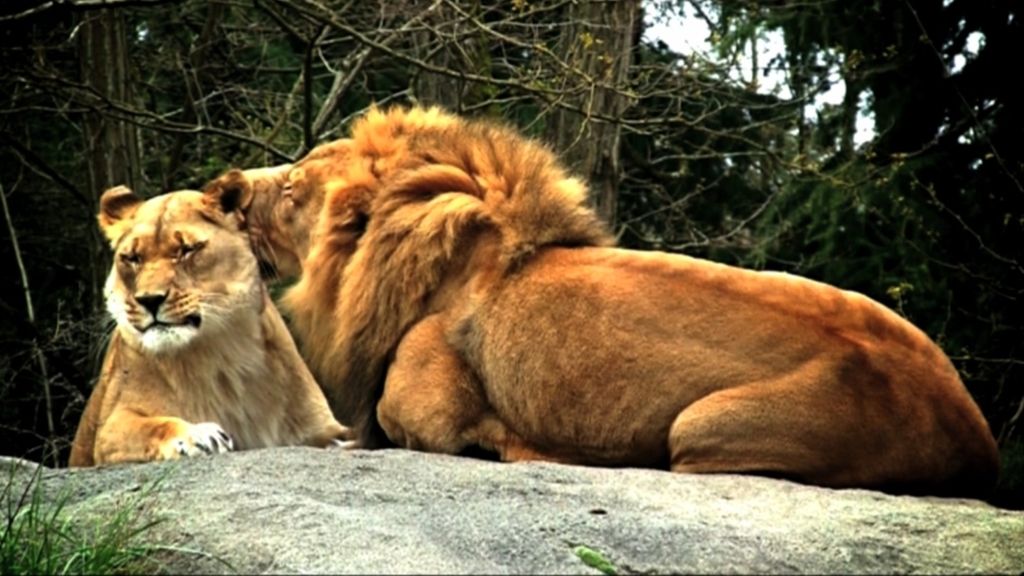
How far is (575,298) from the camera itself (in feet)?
18.3

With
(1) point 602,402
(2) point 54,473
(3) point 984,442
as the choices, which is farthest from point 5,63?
(3) point 984,442

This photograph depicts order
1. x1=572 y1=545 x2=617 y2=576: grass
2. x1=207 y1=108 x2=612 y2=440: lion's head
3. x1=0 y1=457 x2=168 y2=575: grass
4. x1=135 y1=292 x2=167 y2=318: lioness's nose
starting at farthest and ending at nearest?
x1=207 y1=108 x2=612 y2=440: lion's head
x1=135 y1=292 x2=167 y2=318: lioness's nose
x1=0 y1=457 x2=168 y2=575: grass
x1=572 y1=545 x2=617 y2=576: grass

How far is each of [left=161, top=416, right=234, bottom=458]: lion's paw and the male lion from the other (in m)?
0.49

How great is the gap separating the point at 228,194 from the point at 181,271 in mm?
389

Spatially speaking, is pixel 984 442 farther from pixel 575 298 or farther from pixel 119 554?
pixel 119 554

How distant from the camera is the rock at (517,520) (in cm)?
409

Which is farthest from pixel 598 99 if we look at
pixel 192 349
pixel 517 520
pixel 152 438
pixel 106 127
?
pixel 517 520

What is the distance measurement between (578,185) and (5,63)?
467 centimetres

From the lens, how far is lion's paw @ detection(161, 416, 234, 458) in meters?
5.51

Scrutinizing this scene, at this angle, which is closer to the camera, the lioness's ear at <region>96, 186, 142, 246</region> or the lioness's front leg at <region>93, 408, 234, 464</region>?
the lioness's front leg at <region>93, 408, 234, 464</region>

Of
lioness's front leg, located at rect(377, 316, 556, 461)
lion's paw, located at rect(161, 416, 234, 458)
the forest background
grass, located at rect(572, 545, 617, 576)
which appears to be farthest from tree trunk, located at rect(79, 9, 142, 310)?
grass, located at rect(572, 545, 617, 576)

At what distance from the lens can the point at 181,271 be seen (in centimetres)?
578

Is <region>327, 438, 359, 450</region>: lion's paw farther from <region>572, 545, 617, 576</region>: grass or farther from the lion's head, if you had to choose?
<region>572, 545, 617, 576</region>: grass

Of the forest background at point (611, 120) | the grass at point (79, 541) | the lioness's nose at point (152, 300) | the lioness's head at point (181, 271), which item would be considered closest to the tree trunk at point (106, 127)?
the forest background at point (611, 120)
